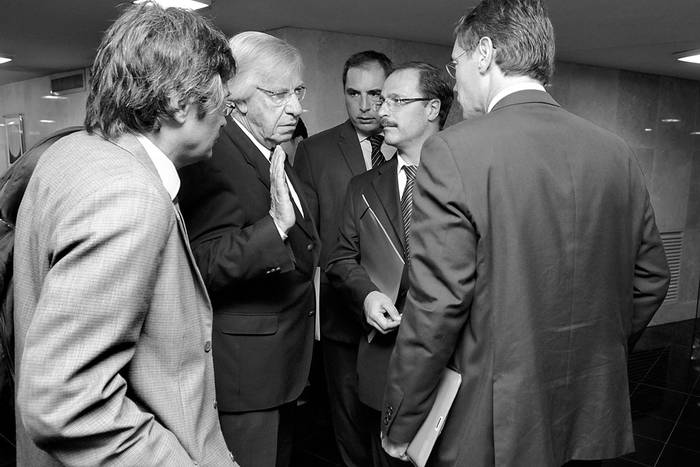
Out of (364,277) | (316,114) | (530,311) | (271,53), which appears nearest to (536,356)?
(530,311)

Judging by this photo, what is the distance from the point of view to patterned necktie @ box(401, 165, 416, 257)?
194 cm

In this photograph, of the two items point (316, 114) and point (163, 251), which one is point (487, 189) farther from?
point (316, 114)

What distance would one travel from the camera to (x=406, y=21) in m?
3.76

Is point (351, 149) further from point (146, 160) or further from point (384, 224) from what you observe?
point (146, 160)

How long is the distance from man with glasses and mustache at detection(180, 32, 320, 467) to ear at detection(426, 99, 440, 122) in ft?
2.06

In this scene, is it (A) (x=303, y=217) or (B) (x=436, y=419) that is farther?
(A) (x=303, y=217)

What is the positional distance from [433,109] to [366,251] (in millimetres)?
665

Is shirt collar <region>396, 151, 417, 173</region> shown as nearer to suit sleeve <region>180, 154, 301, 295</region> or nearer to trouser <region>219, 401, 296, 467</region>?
suit sleeve <region>180, 154, 301, 295</region>

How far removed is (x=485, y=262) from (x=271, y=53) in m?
0.96

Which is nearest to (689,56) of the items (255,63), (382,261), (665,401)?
(665,401)

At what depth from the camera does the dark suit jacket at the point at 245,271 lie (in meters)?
1.52

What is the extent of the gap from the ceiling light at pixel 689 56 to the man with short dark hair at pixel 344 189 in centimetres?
320

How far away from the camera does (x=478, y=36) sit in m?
1.44

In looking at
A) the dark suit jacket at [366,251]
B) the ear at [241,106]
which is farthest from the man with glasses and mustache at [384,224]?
the ear at [241,106]
